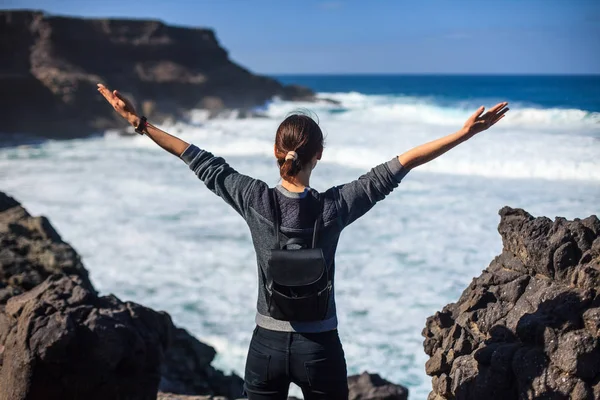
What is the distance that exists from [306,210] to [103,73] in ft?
139

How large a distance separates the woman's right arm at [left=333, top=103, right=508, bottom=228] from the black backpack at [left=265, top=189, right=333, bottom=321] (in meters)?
0.11

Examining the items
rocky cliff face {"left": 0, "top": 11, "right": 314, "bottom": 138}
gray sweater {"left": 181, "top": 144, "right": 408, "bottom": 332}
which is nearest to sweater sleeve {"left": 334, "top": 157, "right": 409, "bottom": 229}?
gray sweater {"left": 181, "top": 144, "right": 408, "bottom": 332}

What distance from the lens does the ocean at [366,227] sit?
251 inches

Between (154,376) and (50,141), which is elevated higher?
(50,141)

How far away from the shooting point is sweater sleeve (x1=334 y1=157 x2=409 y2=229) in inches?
86.6

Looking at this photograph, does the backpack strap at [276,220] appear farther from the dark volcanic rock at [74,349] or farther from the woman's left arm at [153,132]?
the dark volcanic rock at [74,349]

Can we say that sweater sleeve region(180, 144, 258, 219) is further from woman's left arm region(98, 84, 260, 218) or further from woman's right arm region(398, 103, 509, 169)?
woman's right arm region(398, 103, 509, 169)

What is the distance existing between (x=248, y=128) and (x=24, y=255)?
26306mm

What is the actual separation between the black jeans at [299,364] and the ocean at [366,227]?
2.97m

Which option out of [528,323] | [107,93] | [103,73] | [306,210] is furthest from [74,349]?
[103,73]

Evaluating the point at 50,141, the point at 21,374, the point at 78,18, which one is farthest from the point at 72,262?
the point at 78,18

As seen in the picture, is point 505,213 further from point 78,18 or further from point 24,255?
point 78,18

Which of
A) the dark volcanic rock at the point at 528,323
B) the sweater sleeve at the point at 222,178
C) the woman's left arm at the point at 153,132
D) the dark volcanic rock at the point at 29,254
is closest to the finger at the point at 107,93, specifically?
the woman's left arm at the point at 153,132

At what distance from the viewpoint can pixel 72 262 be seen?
16.6 feet
